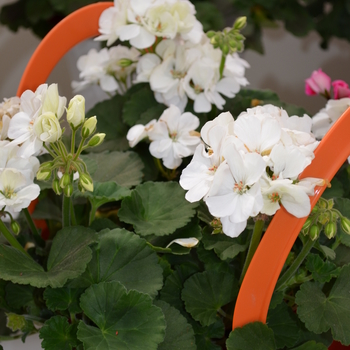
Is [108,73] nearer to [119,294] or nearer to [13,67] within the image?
[119,294]

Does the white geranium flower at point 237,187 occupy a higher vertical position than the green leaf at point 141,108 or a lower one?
higher

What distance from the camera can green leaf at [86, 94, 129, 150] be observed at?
2.91 feet

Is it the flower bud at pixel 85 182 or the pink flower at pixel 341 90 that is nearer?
the flower bud at pixel 85 182

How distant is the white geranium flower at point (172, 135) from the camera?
0.69m

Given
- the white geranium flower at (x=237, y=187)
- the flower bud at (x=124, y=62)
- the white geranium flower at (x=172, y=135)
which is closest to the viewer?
the white geranium flower at (x=237, y=187)

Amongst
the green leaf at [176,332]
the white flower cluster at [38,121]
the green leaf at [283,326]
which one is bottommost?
the green leaf at [283,326]

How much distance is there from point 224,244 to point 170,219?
80 mm

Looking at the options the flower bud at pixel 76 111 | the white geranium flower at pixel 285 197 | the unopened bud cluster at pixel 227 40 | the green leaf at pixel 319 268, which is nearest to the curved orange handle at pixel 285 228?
the white geranium flower at pixel 285 197

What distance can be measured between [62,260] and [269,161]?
270 mm

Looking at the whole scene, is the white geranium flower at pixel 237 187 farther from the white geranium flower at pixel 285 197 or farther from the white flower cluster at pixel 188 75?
the white flower cluster at pixel 188 75

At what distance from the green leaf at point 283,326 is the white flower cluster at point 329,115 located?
0.95 feet

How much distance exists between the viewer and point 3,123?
21.7 inches

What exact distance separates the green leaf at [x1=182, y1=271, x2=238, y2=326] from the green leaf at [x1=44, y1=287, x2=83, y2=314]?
0.13 m

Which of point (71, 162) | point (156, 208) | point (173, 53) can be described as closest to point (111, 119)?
point (173, 53)
